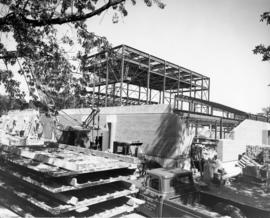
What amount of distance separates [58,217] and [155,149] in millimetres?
13452

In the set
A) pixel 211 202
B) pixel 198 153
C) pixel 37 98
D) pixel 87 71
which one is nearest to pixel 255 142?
pixel 198 153

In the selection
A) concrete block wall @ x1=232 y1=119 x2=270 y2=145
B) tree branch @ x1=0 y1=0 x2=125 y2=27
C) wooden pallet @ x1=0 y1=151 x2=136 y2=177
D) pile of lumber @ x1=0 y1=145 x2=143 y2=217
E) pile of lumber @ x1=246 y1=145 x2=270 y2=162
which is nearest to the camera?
wooden pallet @ x1=0 y1=151 x2=136 y2=177

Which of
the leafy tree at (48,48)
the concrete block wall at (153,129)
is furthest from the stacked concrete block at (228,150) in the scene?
the leafy tree at (48,48)

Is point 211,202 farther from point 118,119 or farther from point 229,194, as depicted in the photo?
point 118,119

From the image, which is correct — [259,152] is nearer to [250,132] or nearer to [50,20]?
[250,132]

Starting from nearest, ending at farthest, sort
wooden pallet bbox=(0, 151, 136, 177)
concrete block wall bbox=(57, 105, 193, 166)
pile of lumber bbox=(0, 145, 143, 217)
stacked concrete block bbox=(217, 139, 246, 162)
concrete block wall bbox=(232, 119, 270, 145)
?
wooden pallet bbox=(0, 151, 136, 177)
pile of lumber bbox=(0, 145, 143, 217)
concrete block wall bbox=(57, 105, 193, 166)
stacked concrete block bbox=(217, 139, 246, 162)
concrete block wall bbox=(232, 119, 270, 145)

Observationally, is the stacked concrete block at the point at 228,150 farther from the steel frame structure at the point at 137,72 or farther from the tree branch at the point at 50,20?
the tree branch at the point at 50,20

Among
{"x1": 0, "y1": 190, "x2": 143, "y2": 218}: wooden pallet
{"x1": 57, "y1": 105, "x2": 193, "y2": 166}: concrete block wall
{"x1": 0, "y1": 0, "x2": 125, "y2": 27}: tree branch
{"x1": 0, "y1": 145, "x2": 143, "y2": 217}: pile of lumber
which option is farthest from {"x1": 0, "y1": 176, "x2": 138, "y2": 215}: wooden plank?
{"x1": 57, "y1": 105, "x2": 193, "y2": 166}: concrete block wall

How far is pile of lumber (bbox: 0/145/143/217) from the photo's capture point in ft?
12.7

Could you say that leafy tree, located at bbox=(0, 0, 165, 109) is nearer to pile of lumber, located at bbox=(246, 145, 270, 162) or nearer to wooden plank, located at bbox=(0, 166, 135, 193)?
wooden plank, located at bbox=(0, 166, 135, 193)

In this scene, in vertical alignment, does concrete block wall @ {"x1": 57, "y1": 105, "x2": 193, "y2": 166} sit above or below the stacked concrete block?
above

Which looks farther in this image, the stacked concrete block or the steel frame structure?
the stacked concrete block

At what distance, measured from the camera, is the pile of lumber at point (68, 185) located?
12.7ft

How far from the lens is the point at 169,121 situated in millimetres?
16391
